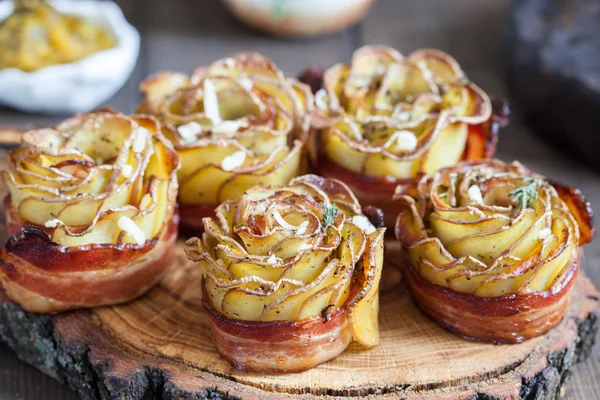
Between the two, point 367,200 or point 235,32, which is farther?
point 235,32

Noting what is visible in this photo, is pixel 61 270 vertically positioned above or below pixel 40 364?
above

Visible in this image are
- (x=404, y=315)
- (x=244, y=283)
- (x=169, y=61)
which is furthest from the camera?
(x=169, y=61)

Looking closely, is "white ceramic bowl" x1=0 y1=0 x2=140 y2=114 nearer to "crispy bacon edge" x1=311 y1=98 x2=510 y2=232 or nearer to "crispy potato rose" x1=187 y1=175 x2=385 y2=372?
"crispy bacon edge" x1=311 y1=98 x2=510 y2=232

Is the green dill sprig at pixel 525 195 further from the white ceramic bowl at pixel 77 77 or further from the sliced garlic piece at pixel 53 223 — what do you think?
the white ceramic bowl at pixel 77 77

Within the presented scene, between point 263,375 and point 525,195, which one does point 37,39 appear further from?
point 525,195

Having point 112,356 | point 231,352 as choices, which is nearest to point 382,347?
point 231,352

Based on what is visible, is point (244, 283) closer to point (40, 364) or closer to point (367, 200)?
point (367, 200)

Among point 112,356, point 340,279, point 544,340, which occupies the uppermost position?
point 340,279
